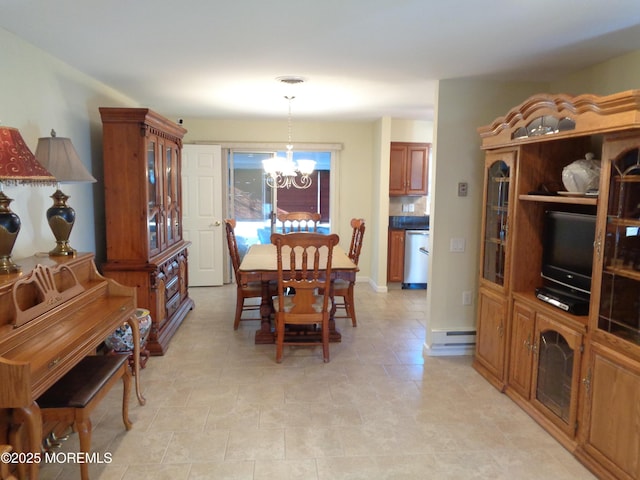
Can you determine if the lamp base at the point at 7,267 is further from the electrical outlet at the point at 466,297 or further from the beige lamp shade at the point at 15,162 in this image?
the electrical outlet at the point at 466,297

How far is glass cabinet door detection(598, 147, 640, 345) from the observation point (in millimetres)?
2088

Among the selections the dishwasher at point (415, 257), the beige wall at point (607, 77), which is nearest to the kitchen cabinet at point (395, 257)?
the dishwasher at point (415, 257)

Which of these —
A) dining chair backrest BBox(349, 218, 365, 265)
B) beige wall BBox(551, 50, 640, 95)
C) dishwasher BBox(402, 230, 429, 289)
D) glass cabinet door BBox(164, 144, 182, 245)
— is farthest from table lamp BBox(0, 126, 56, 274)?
dishwasher BBox(402, 230, 429, 289)

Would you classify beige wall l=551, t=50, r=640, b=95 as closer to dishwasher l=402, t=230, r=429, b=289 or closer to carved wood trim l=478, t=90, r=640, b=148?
carved wood trim l=478, t=90, r=640, b=148

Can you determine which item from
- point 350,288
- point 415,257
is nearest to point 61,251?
point 350,288

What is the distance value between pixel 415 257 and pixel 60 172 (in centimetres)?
466

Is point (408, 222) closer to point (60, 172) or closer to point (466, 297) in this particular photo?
point (466, 297)

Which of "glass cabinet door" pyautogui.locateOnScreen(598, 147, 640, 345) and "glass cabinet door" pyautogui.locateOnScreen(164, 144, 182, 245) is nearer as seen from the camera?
"glass cabinet door" pyautogui.locateOnScreen(598, 147, 640, 345)

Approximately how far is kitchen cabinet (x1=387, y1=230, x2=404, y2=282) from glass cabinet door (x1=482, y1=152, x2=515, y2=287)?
278 centimetres

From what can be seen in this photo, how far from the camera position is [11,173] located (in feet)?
6.63

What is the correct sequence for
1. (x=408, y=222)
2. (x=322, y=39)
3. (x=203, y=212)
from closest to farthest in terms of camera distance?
(x=322, y=39) < (x=203, y=212) < (x=408, y=222)

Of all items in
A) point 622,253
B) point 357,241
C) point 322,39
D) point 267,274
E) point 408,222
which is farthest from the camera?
point 408,222

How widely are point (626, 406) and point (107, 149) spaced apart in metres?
3.84

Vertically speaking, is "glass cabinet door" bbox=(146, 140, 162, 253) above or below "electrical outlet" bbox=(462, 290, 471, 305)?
above
